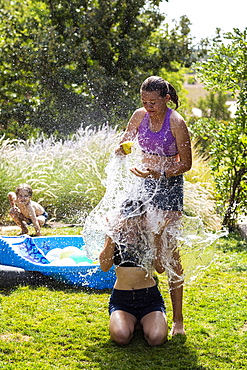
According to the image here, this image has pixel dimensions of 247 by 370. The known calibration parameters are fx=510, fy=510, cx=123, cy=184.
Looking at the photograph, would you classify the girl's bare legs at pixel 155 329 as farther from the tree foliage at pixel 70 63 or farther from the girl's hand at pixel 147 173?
the tree foliage at pixel 70 63

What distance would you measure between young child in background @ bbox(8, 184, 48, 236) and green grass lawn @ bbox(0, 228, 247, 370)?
2032 millimetres

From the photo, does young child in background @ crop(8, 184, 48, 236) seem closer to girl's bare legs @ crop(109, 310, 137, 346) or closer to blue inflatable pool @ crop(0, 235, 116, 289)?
blue inflatable pool @ crop(0, 235, 116, 289)

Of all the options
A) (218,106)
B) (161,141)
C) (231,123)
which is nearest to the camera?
(161,141)

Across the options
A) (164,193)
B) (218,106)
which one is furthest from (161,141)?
(218,106)

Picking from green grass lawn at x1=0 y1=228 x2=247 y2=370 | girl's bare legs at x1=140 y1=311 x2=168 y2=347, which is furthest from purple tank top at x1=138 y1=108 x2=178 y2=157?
green grass lawn at x1=0 y1=228 x2=247 y2=370

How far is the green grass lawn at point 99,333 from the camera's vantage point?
3.06 meters

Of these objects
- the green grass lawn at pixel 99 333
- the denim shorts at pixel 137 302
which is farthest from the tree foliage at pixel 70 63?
the denim shorts at pixel 137 302

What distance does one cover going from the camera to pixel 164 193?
331cm

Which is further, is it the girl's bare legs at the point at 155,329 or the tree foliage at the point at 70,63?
the tree foliage at the point at 70,63

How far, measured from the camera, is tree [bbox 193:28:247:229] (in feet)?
20.5

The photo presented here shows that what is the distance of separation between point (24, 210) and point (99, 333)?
3.26 m

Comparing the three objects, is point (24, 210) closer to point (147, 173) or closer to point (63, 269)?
point (63, 269)

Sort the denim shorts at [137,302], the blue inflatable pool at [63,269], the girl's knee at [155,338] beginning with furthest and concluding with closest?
the blue inflatable pool at [63,269] < the denim shorts at [137,302] < the girl's knee at [155,338]

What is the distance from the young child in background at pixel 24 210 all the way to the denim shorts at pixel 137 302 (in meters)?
3.23
